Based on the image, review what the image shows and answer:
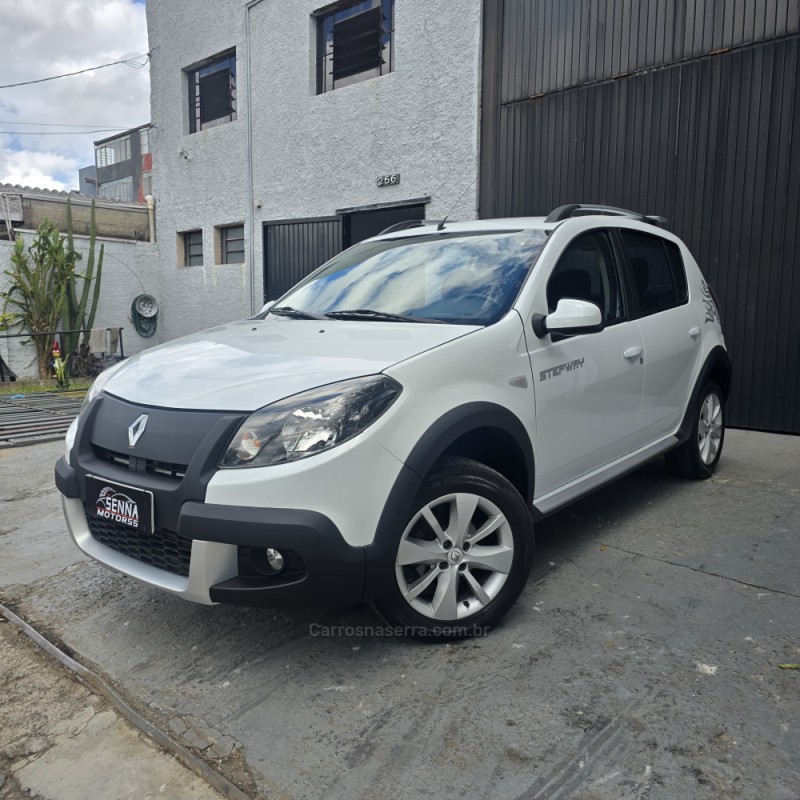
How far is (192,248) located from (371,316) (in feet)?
38.1

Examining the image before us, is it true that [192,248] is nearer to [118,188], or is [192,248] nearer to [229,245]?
[229,245]

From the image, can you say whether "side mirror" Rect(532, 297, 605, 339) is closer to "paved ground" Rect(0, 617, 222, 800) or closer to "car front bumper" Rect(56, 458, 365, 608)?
"car front bumper" Rect(56, 458, 365, 608)

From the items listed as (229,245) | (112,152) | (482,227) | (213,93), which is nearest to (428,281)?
(482,227)

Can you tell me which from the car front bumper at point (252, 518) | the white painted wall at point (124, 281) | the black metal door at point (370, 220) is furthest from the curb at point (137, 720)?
the white painted wall at point (124, 281)

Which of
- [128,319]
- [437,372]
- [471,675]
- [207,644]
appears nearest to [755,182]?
[437,372]

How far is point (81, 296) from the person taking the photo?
13656 millimetres

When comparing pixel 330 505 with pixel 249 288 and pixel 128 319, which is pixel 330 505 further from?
pixel 128 319

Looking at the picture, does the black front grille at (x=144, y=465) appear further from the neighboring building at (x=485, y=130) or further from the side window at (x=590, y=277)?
the neighboring building at (x=485, y=130)

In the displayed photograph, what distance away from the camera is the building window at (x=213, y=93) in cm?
1231

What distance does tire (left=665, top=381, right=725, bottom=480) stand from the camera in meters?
4.57

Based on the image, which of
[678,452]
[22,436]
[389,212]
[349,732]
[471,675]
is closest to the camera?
[349,732]

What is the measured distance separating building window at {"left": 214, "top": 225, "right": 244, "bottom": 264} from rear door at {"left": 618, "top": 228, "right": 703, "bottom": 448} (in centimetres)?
926

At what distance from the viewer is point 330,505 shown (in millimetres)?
2238

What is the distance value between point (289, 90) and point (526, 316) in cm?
927
